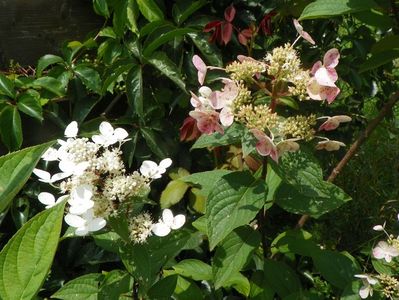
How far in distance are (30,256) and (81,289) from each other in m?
0.75

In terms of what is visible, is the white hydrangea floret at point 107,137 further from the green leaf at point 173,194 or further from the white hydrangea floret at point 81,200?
the green leaf at point 173,194

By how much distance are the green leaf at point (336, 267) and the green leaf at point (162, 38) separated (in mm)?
697

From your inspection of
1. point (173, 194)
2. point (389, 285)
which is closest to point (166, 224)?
point (389, 285)

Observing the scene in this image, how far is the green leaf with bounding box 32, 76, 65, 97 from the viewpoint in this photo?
1.78 metres

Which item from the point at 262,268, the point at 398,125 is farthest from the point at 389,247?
the point at 398,125

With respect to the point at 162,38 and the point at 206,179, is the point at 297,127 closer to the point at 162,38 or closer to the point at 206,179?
the point at 206,179

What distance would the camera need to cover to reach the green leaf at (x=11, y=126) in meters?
1.73

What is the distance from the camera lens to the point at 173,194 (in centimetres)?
183

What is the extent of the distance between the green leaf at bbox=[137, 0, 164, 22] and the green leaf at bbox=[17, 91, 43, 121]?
0.39m

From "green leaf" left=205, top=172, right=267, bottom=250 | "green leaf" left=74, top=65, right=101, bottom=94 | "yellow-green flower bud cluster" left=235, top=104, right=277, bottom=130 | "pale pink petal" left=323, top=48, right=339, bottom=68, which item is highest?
"pale pink petal" left=323, top=48, right=339, bottom=68

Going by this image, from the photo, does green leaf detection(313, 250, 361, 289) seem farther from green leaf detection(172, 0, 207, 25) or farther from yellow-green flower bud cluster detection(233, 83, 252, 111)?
green leaf detection(172, 0, 207, 25)

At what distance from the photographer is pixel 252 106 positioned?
47.8 inches

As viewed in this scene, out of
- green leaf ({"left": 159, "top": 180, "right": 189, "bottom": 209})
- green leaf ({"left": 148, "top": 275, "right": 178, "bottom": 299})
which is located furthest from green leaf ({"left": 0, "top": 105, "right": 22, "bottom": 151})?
green leaf ({"left": 148, "top": 275, "right": 178, "bottom": 299})

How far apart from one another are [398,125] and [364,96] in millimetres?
327
